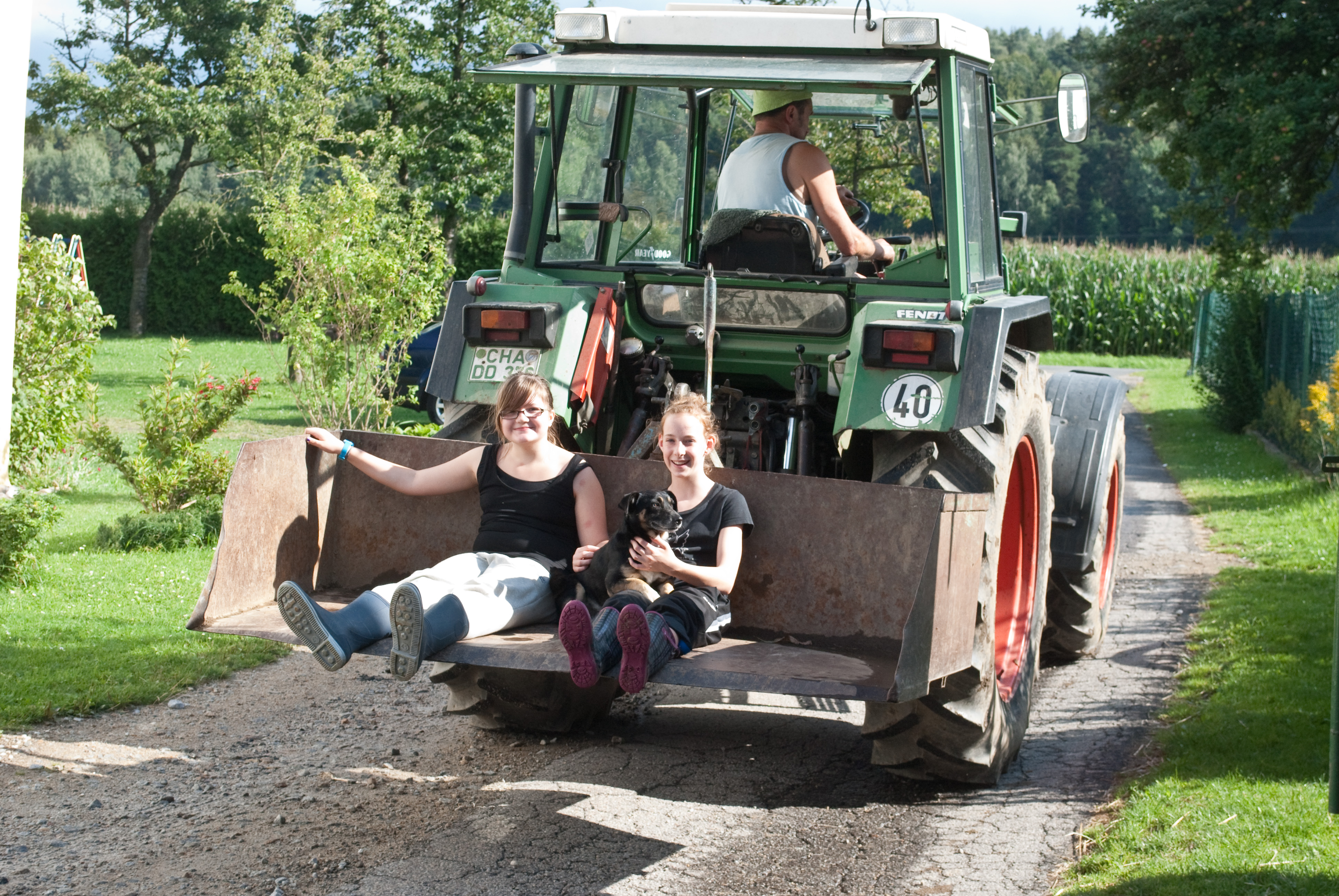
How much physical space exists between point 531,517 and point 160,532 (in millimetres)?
5182

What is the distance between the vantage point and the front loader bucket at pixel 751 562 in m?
3.49

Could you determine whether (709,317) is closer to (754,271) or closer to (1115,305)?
(754,271)

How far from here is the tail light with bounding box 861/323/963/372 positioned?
13.9 ft

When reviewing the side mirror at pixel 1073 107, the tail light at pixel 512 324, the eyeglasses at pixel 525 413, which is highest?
the side mirror at pixel 1073 107

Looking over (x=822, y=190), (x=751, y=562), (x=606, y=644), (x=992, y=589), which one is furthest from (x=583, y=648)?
(x=822, y=190)

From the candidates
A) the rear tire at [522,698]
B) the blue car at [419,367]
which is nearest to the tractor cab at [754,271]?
the rear tire at [522,698]

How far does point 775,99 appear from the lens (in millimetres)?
5090

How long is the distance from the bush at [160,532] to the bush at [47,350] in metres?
0.67

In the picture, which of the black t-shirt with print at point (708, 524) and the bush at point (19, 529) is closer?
the black t-shirt with print at point (708, 524)

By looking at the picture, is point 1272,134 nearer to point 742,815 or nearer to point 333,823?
point 742,815

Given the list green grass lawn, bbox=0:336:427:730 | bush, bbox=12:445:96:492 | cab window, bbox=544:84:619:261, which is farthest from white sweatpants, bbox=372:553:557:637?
bush, bbox=12:445:96:492

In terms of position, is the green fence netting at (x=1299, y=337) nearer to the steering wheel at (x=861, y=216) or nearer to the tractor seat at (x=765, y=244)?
the steering wheel at (x=861, y=216)

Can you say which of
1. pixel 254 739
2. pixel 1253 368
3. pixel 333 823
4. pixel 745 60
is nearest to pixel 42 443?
Answer: pixel 254 739

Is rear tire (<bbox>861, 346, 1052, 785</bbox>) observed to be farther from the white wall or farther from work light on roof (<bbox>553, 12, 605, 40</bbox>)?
the white wall
